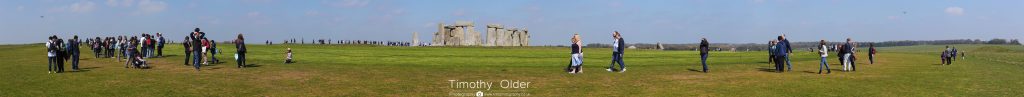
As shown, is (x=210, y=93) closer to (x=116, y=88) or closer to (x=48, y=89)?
(x=116, y=88)

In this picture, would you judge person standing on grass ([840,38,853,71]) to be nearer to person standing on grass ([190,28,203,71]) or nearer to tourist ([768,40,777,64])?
tourist ([768,40,777,64])

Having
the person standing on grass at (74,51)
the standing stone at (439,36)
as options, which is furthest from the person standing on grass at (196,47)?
the standing stone at (439,36)

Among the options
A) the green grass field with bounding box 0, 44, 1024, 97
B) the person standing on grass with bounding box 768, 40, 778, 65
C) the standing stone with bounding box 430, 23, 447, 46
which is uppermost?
the standing stone with bounding box 430, 23, 447, 46

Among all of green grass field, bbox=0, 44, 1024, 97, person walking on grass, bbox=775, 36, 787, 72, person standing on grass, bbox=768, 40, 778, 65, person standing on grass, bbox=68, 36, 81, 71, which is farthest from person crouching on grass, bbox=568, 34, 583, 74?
person standing on grass, bbox=68, 36, 81, 71

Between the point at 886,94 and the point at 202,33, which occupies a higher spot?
the point at 202,33

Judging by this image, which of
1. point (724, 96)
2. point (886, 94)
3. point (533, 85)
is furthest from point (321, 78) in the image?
point (886, 94)

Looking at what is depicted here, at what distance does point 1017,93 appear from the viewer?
14250mm

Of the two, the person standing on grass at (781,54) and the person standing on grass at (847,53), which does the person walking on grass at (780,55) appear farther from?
the person standing on grass at (847,53)

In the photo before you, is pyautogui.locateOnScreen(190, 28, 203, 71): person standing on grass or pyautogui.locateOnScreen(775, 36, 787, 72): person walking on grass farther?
pyautogui.locateOnScreen(190, 28, 203, 71): person standing on grass

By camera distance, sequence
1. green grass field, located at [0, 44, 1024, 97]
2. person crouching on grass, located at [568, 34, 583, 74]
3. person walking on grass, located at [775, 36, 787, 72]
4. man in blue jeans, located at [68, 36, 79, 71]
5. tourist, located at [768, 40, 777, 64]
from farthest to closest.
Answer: tourist, located at [768, 40, 777, 64]
person walking on grass, located at [775, 36, 787, 72]
man in blue jeans, located at [68, 36, 79, 71]
person crouching on grass, located at [568, 34, 583, 74]
green grass field, located at [0, 44, 1024, 97]

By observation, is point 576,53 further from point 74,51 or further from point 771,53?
point 74,51

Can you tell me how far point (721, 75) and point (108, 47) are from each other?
22269 millimetres

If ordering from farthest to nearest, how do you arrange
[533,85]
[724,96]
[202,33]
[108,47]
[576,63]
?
[108,47] → [202,33] → [576,63] → [533,85] → [724,96]

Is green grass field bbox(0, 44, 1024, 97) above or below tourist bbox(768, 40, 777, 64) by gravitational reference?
below
